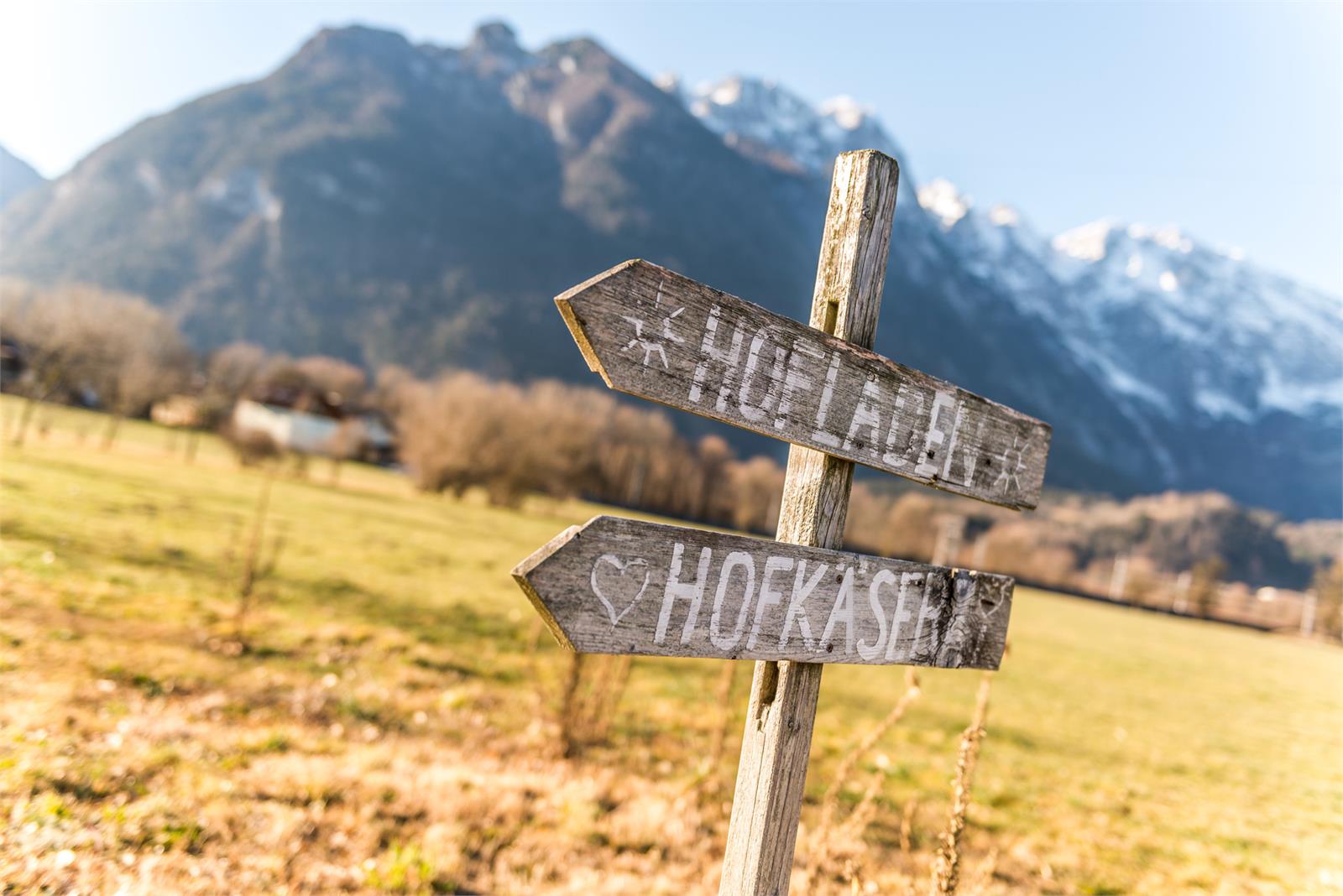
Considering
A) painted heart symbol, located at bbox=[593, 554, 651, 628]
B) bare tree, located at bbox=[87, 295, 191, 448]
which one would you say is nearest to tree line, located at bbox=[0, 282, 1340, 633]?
bare tree, located at bbox=[87, 295, 191, 448]

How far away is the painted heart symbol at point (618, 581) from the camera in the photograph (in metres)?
1.66

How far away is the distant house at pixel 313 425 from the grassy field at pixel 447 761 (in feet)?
169

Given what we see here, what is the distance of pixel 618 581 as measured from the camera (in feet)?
5.55

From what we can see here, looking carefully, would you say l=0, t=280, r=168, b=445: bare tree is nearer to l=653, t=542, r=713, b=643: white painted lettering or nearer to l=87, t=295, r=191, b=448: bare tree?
l=87, t=295, r=191, b=448: bare tree

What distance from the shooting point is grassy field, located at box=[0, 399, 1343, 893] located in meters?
3.74

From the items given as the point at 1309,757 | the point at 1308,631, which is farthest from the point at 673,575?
the point at 1308,631

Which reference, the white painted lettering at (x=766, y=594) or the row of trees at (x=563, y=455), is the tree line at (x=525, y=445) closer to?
the row of trees at (x=563, y=455)

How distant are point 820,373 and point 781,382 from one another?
137mm

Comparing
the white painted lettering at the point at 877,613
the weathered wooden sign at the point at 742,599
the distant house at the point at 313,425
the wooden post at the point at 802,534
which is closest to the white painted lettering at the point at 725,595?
the weathered wooden sign at the point at 742,599

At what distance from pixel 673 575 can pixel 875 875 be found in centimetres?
389

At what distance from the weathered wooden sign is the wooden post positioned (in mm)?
142

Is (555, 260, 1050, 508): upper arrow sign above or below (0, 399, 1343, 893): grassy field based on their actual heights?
above

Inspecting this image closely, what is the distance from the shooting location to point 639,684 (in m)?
8.73

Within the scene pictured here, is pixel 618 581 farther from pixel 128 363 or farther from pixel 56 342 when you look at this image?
pixel 128 363
